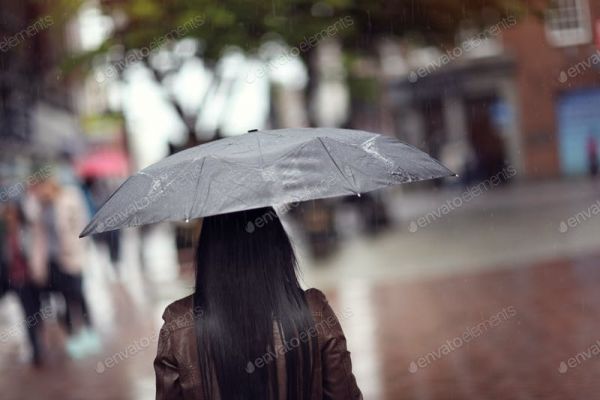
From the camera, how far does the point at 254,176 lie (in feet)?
10.9

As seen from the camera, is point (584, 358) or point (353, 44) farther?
point (353, 44)

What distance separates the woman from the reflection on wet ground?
426 cm

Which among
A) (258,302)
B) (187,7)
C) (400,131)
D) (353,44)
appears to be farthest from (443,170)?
(400,131)

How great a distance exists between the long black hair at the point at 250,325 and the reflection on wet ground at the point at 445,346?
14.1ft

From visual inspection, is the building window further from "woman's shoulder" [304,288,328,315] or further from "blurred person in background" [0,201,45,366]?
"woman's shoulder" [304,288,328,315]

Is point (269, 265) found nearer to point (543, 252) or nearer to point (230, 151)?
point (230, 151)

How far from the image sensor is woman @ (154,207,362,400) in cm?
307

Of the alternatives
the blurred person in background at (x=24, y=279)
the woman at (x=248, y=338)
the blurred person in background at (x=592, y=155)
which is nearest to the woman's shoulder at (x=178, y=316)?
the woman at (x=248, y=338)

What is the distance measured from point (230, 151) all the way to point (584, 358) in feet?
17.5

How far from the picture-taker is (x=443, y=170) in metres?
3.95

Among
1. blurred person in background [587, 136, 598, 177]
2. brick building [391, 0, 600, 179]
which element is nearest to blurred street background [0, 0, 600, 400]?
blurred person in background [587, 136, 598, 177]

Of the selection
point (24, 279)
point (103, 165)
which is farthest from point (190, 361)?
point (103, 165)

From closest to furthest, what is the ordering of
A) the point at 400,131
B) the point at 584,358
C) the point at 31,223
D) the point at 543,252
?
the point at 584,358
the point at 31,223
the point at 543,252
the point at 400,131

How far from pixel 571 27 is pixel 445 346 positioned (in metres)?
31.2
